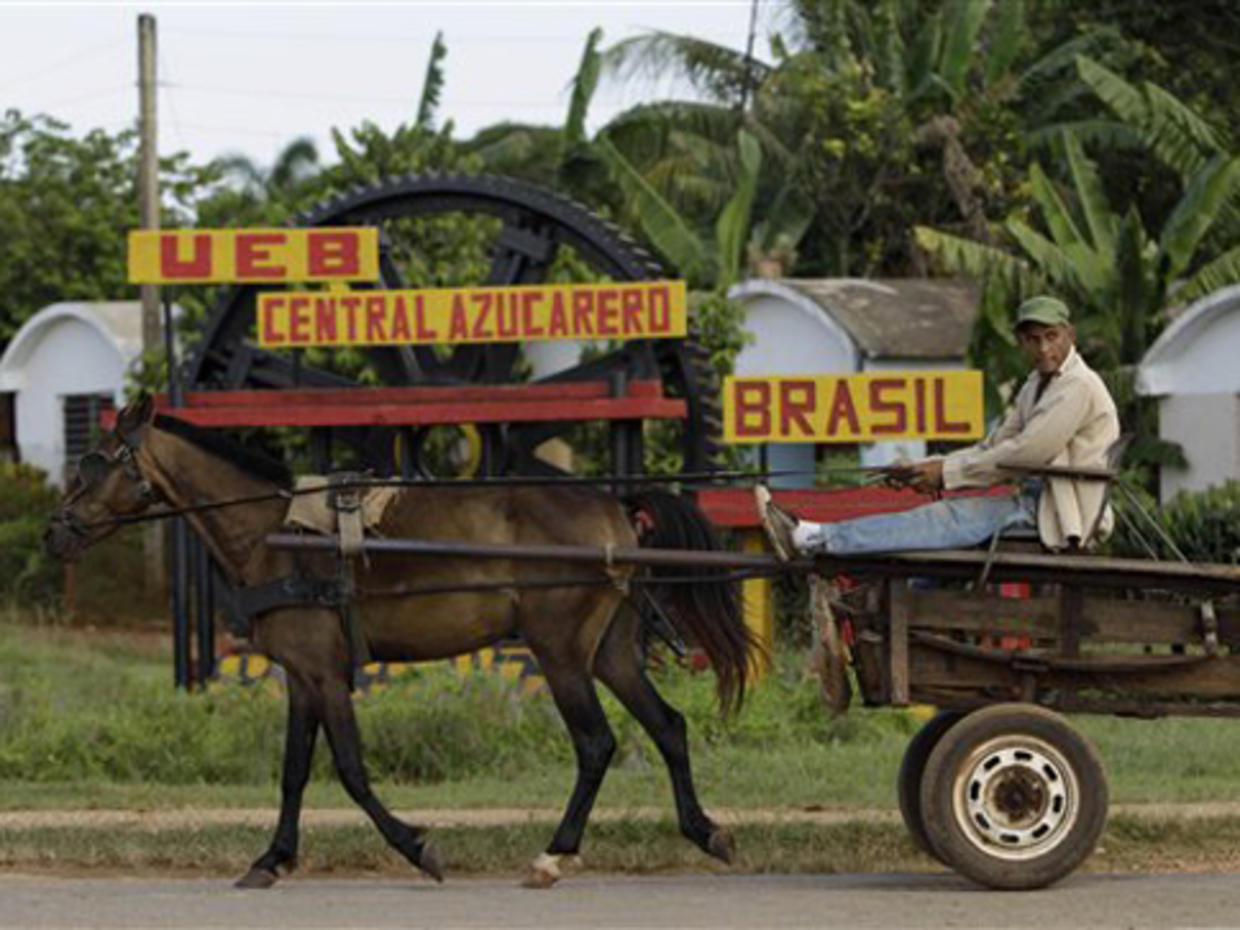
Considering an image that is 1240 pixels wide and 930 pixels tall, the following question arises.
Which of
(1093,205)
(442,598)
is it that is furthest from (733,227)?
(442,598)

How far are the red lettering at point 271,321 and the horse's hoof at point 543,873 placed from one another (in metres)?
11.3

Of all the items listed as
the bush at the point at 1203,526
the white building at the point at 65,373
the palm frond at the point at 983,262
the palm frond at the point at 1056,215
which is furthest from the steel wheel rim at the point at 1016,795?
the white building at the point at 65,373

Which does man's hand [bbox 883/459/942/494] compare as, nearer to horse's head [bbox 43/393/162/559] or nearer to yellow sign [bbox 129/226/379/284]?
horse's head [bbox 43/393/162/559]

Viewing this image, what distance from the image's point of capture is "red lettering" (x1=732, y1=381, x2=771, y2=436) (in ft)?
61.5

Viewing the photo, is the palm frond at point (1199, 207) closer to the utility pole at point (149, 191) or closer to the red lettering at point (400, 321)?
the red lettering at point (400, 321)

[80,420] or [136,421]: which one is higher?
[80,420]

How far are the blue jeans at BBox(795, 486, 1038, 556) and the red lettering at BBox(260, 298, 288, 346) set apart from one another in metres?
11.7

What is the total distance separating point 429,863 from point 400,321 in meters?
11.2

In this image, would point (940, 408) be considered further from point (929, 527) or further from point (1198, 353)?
point (929, 527)

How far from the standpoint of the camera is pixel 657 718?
1109cm

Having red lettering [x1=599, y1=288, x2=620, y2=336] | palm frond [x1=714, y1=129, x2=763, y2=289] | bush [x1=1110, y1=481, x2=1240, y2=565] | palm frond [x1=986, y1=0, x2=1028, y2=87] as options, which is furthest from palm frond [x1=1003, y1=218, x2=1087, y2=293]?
palm frond [x1=986, y1=0, x2=1028, y2=87]

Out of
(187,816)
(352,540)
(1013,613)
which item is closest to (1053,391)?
(1013,613)

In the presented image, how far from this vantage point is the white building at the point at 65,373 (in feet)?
113

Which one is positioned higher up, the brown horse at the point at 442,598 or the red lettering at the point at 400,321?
the red lettering at the point at 400,321
